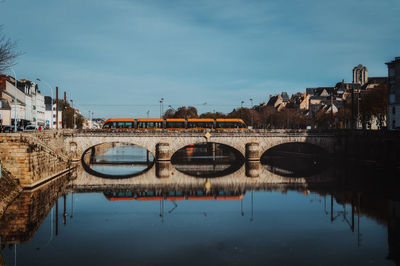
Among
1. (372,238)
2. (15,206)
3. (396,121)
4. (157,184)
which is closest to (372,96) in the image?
(396,121)

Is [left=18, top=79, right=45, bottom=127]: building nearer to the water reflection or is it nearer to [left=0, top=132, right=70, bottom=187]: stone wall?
[left=0, top=132, right=70, bottom=187]: stone wall

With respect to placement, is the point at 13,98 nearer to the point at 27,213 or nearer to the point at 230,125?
the point at 230,125

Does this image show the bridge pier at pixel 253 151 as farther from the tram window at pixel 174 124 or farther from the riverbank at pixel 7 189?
the riverbank at pixel 7 189

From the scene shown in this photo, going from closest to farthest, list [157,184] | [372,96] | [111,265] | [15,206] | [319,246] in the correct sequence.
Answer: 1. [111,265]
2. [319,246]
3. [15,206]
4. [157,184]
5. [372,96]

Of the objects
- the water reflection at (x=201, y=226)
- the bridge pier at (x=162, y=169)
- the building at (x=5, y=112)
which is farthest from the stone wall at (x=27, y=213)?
the building at (x=5, y=112)

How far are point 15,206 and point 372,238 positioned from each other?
25.4 metres

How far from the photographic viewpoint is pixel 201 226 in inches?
1095

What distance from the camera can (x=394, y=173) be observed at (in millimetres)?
57312

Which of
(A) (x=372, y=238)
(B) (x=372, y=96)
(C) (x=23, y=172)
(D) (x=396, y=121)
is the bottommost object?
(A) (x=372, y=238)

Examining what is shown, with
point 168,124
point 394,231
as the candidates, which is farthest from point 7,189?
point 168,124

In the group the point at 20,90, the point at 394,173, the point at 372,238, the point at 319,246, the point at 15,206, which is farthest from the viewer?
the point at 20,90

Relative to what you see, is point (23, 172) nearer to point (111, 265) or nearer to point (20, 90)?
point (111, 265)

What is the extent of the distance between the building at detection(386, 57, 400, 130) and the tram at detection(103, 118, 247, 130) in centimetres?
2793

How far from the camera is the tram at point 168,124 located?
268ft
